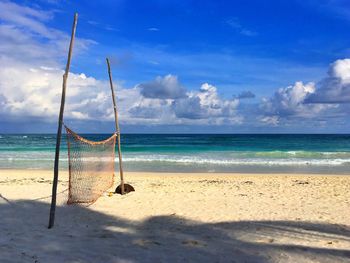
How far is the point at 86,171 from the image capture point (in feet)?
40.3

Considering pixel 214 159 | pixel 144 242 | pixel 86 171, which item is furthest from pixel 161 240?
pixel 214 159

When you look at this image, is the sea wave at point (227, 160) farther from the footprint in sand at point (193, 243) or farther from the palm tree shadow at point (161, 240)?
the footprint in sand at point (193, 243)

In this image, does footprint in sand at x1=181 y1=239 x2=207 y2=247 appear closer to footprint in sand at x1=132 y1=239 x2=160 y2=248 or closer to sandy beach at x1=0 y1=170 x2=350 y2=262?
sandy beach at x1=0 y1=170 x2=350 y2=262

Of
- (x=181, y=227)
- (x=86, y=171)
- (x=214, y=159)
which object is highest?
(x=86, y=171)

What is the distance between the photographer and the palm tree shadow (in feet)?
16.3

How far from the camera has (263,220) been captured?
23.7 ft

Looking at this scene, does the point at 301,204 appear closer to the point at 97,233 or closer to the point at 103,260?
the point at 97,233

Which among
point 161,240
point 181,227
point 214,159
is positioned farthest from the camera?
point 214,159

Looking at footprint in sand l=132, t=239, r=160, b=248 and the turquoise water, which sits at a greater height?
footprint in sand l=132, t=239, r=160, b=248

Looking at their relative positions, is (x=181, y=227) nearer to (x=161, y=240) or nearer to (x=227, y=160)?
(x=161, y=240)

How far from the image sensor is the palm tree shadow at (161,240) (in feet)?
16.3

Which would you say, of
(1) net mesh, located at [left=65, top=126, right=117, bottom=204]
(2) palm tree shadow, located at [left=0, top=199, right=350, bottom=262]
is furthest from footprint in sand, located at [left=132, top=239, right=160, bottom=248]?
(1) net mesh, located at [left=65, top=126, right=117, bottom=204]

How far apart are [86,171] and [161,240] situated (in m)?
7.00

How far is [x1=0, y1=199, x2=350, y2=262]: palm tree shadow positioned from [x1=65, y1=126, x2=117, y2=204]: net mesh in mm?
1298
